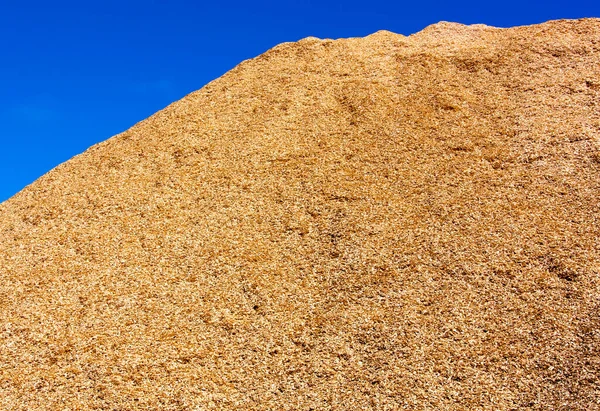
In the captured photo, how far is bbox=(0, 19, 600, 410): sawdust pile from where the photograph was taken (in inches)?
200

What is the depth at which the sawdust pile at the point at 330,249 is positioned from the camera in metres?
5.09

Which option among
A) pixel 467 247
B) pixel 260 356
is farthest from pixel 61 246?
pixel 467 247

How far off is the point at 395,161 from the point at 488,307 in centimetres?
254

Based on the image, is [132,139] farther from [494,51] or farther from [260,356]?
[494,51]

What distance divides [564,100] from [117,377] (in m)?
7.07

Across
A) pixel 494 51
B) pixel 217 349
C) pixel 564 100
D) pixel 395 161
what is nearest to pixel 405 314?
pixel 217 349

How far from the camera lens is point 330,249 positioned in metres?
6.29

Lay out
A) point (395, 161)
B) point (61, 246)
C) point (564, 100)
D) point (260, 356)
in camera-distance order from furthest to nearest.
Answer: point (564, 100) < point (395, 161) < point (61, 246) < point (260, 356)

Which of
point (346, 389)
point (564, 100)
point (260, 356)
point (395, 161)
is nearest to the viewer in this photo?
point (346, 389)

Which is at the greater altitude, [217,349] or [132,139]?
[132,139]

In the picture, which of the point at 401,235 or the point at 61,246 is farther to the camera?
the point at 61,246

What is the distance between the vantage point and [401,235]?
251 inches

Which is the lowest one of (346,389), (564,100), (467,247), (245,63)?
(346,389)

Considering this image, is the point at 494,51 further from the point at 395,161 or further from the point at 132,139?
the point at 132,139
